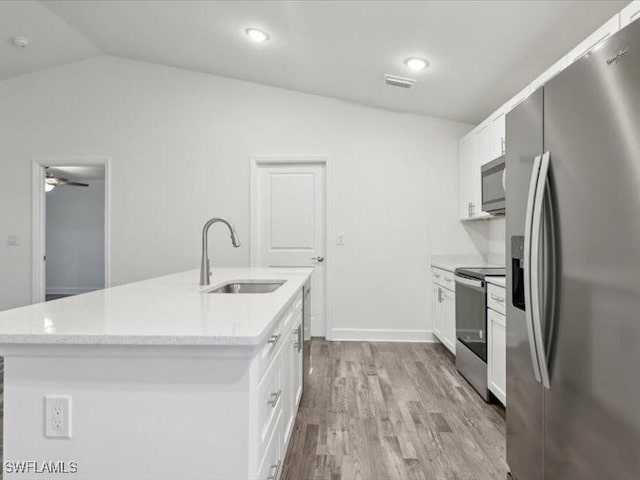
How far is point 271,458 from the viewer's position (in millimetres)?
1377

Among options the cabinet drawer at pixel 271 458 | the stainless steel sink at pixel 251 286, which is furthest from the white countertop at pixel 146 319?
the stainless steel sink at pixel 251 286

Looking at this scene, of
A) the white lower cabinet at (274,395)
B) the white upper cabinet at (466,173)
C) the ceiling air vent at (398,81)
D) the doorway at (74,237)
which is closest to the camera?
→ the white lower cabinet at (274,395)

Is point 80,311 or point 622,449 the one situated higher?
point 80,311

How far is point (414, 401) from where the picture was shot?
2.59 m

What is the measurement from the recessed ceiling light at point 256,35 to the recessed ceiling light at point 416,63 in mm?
1169

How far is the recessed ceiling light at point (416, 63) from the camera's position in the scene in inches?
116

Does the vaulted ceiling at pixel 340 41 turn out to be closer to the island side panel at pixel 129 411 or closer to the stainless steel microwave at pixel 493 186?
the stainless steel microwave at pixel 493 186

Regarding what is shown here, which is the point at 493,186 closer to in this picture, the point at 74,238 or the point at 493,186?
the point at 493,186

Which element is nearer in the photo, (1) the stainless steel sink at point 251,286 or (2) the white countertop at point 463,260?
(1) the stainless steel sink at point 251,286

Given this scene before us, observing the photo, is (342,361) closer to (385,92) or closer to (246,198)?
(246,198)

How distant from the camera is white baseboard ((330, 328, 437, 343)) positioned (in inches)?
161

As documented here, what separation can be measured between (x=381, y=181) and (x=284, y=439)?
9.85 ft

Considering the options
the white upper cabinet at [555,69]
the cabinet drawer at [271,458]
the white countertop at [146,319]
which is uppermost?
the white upper cabinet at [555,69]

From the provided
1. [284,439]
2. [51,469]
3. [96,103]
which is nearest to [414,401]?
[284,439]
